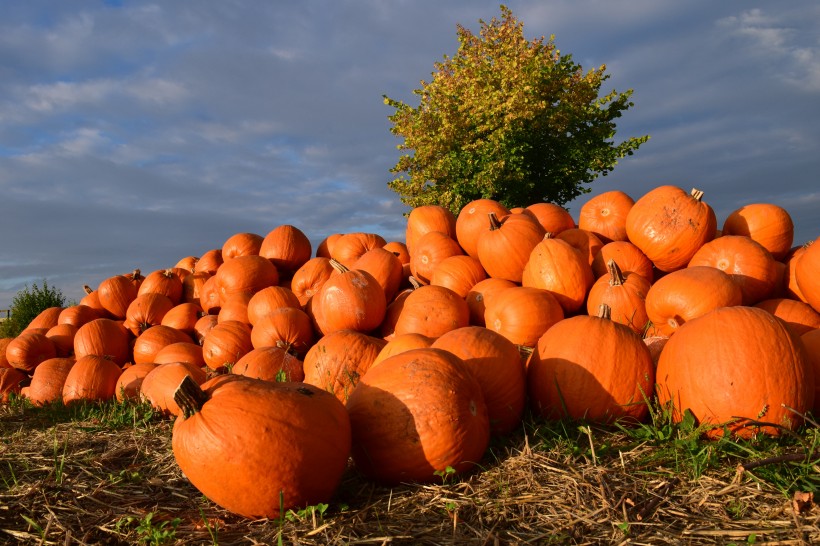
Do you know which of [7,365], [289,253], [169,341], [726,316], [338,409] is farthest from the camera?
[7,365]

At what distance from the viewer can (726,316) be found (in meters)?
3.05

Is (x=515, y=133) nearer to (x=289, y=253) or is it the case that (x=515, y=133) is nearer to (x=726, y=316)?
(x=289, y=253)

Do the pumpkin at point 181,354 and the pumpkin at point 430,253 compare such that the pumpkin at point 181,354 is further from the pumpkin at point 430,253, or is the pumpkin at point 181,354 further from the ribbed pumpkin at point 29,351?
the pumpkin at point 430,253

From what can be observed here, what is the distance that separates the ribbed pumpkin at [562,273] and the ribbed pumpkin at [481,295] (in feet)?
1.19

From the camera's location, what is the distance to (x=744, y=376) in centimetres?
288

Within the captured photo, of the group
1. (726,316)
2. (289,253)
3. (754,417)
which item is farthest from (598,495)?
(289,253)

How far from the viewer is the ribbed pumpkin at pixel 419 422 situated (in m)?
2.54

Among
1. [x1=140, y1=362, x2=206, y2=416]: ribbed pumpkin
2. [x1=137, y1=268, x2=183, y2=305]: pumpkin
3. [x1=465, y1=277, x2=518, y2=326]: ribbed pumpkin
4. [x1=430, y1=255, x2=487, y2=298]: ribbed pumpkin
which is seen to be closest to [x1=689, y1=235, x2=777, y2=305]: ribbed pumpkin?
[x1=465, y1=277, x2=518, y2=326]: ribbed pumpkin

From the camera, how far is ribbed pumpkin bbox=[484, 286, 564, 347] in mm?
4293

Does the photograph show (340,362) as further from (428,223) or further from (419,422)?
(428,223)

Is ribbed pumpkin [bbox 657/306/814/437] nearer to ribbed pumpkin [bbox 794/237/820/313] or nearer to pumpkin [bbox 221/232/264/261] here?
ribbed pumpkin [bbox 794/237/820/313]

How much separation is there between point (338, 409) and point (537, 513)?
0.98 meters

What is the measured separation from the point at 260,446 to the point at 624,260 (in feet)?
12.8

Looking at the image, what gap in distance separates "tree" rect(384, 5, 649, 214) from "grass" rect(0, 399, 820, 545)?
55.3ft
